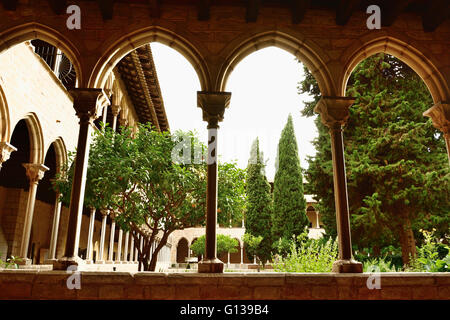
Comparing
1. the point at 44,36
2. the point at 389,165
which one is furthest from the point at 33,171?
the point at 389,165

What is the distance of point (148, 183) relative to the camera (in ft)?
25.5

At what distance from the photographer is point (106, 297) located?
3.25 metres

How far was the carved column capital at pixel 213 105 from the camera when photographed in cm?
426

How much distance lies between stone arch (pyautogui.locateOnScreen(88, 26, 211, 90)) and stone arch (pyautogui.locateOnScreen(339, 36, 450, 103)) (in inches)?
70.7

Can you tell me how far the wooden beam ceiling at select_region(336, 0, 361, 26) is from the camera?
14.1 feet

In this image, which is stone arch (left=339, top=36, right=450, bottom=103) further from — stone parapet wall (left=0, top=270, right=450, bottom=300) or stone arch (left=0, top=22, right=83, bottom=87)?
stone arch (left=0, top=22, right=83, bottom=87)

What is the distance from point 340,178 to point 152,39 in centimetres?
290

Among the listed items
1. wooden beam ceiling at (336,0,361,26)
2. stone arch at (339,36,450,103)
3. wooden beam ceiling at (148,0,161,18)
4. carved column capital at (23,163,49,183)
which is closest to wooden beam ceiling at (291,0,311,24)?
wooden beam ceiling at (336,0,361,26)

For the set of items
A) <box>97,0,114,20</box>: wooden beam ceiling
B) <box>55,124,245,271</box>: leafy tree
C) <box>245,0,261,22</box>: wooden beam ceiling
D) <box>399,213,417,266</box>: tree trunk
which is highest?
<box>245,0,261,22</box>: wooden beam ceiling

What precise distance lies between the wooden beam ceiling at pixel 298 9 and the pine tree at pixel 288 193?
45.2 feet
